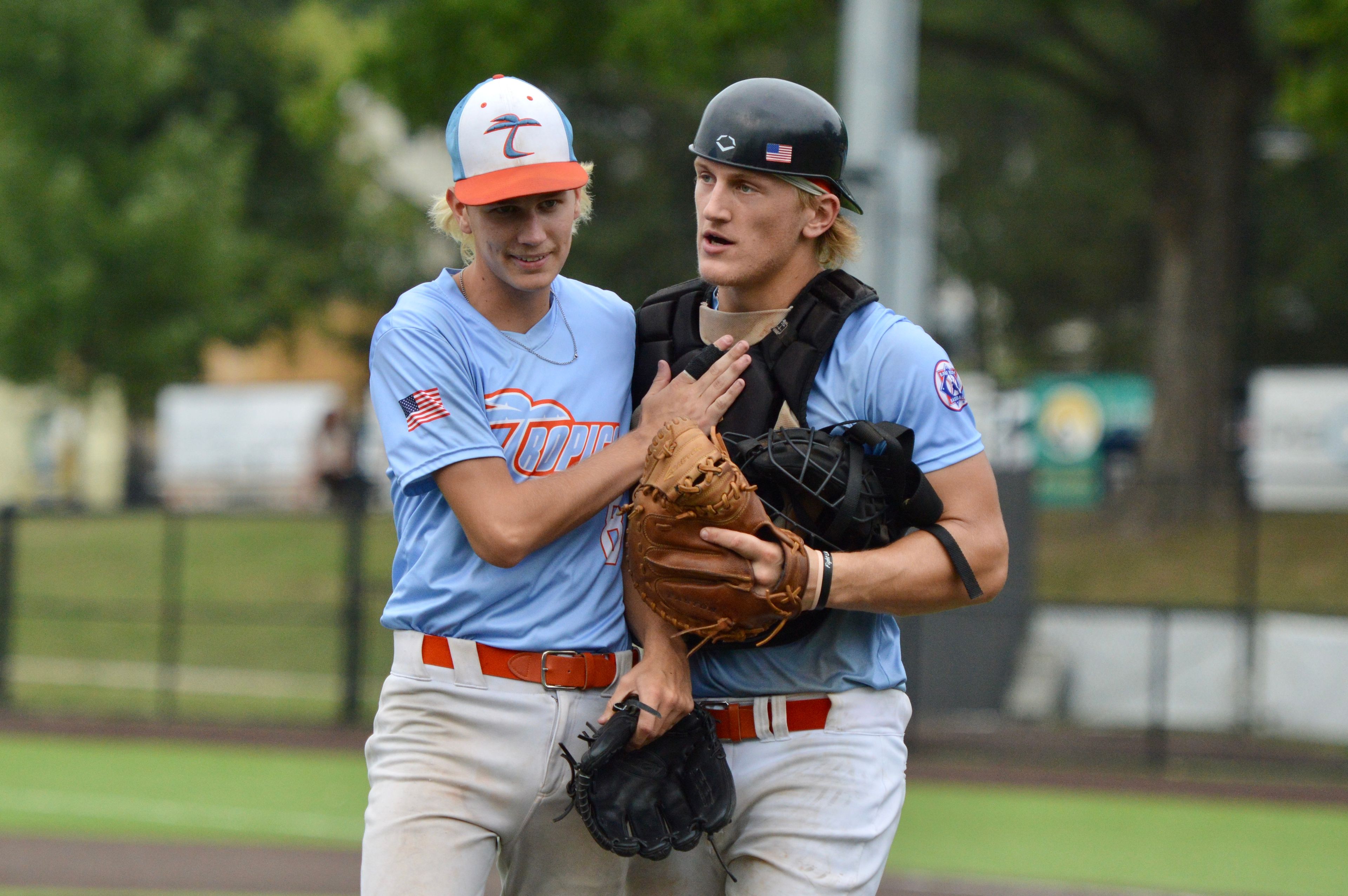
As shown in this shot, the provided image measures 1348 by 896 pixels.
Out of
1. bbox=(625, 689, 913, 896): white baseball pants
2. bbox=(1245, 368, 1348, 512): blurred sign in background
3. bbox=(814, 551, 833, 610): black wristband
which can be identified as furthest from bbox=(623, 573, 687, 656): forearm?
bbox=(1245, 368, 1348, 512): blurred sign in background

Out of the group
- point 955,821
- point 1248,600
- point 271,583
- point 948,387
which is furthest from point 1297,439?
point 948,387

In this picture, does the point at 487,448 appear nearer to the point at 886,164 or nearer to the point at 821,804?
the point at 821,804

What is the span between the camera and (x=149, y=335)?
87.7 feet

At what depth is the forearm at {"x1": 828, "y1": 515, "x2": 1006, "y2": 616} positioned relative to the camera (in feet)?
11.3

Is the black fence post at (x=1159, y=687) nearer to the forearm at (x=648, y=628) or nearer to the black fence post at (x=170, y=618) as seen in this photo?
the black fence post at (x=170, y=618)

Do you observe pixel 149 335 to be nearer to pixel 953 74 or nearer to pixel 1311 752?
pixel 953 74

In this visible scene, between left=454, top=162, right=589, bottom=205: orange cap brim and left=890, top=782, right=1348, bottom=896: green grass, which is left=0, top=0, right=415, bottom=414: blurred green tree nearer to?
left=890, top=782, right=1348, bottom=896: green grass

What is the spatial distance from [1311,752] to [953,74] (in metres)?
19.7

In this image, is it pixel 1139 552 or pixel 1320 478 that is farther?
pixel 1320 478

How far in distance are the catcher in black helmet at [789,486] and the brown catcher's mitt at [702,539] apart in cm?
19

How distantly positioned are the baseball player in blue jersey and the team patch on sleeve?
432mm

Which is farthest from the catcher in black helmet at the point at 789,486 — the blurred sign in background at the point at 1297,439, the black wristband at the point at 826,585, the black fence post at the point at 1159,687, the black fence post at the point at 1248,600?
the blurred sign in background at the point at 1297,439

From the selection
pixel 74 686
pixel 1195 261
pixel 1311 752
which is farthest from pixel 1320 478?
pixel 74 686

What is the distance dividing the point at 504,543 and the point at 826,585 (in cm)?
69
